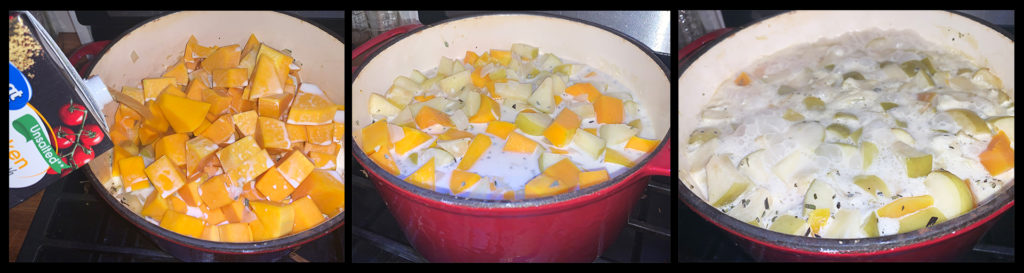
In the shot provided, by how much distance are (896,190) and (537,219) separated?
554mm

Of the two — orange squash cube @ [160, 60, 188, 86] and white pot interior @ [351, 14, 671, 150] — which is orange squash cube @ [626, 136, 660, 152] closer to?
white pot interior @ [351, 14, 671, 150]

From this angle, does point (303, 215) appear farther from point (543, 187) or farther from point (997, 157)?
point (997, 157)

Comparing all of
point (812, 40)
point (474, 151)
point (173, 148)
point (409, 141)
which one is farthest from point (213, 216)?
point (812, 40)

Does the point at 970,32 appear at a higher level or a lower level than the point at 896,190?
higher

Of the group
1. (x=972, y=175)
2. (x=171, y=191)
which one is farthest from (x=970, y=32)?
(x=171, y=191)

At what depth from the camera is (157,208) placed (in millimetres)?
1139

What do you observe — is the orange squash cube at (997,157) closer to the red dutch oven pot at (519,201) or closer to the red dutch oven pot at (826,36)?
the red dutch oven pot at (826,36)

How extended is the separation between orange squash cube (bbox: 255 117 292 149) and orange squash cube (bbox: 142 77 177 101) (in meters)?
0.26

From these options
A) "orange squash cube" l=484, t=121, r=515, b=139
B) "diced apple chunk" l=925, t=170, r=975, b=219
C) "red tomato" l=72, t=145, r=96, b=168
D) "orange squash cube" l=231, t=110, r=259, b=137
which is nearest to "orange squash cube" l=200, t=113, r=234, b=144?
"orange squash cube" l=231, t=110, r=259, b=137

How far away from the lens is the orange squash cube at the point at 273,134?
3.90 ft

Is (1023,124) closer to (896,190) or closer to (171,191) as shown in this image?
(896,190)

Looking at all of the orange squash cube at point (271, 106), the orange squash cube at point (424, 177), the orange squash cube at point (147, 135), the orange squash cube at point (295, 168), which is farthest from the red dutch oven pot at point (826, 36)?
the orange squash cube at point (147, 135)

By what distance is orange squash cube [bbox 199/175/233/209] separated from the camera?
1.13m
